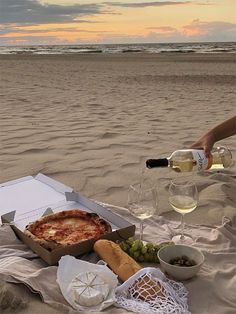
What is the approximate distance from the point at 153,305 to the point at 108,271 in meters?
0.29

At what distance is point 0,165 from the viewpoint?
493 centimetres

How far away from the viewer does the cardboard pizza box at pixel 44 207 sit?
2510 mm

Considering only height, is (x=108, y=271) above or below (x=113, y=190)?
above

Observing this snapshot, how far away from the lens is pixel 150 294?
221 cm

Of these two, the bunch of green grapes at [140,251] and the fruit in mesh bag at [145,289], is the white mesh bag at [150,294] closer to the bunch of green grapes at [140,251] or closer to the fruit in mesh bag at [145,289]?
the fruit in mesh bag at [145,289]

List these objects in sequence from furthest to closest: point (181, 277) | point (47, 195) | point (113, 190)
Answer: point (113, 190) < point (47, 195) < point (181, 277)

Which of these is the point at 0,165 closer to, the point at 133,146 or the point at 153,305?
the point at 133,146

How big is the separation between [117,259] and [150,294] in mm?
297

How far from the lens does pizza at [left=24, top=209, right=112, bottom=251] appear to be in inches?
99.6

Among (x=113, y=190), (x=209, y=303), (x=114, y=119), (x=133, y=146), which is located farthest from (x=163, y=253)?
(x=114, y=119)

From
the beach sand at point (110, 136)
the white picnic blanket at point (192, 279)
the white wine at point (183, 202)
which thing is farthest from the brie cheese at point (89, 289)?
the white wine at point (183, 202)

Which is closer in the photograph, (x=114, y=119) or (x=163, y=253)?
(x=163, y=253)

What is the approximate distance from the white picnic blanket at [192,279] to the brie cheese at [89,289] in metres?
0.07

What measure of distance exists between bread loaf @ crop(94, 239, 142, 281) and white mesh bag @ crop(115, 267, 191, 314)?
0.09 m
